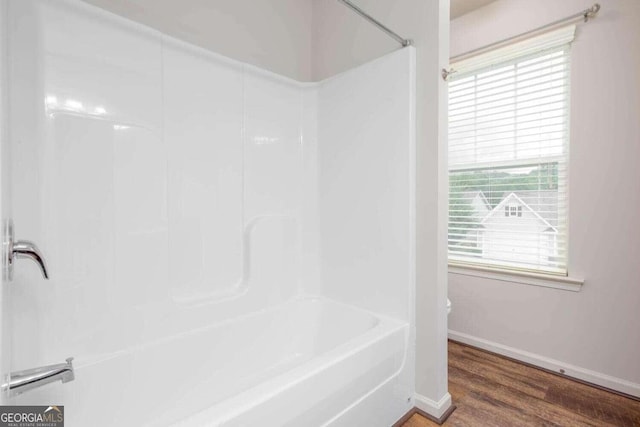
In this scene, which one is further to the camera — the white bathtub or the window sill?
the window sill

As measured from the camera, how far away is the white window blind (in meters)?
2.16

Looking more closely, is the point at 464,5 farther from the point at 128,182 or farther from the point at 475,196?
the point at 128,182

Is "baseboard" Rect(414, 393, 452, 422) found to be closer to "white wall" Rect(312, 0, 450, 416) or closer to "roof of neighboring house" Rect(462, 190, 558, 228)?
"white wall" Rect(312, 0, 450, 416)

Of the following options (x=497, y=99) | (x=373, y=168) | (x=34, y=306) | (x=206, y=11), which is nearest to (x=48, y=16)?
(x=206, y=11)

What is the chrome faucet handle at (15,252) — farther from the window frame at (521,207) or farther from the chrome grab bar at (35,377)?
the window frame at (521,207)

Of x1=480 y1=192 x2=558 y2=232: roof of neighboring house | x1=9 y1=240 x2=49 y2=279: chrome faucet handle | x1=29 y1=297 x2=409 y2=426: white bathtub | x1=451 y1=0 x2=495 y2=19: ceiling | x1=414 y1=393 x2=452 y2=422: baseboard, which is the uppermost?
x1=451 y1=0 x2=495 y2=19: ceiling

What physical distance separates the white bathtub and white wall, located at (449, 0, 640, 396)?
4.11ft

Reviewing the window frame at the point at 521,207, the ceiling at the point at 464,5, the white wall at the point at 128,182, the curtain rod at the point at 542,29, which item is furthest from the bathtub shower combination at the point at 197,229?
the ceiling at the point at 464,5

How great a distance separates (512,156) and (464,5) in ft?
4.17

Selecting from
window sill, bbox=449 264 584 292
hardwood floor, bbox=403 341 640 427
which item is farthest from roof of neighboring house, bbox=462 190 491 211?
hardwood floor, bbox=403 341 640 427

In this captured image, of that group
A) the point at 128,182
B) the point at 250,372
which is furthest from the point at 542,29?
the point at 250,372

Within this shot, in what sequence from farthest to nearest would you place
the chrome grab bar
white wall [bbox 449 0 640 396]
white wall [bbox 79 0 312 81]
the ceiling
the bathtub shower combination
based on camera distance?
the ceiling → white wall [bbox 449 0 640 396] → white wall [bbox 79 0 312 81] → the bathtub shower combination → the chrome grab bar

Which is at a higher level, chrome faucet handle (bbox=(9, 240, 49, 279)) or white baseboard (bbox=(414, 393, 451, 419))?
chrome faucet handle (bbox=(9, 240, 49, 279))

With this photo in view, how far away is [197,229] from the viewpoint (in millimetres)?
1721
